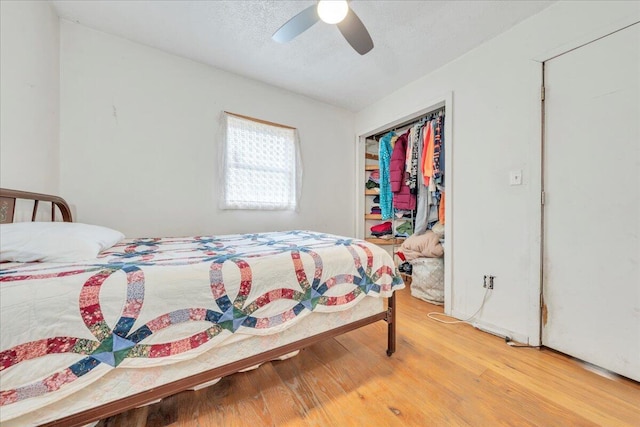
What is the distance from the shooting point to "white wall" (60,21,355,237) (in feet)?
5.90

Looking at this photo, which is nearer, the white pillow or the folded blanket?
the white pillow

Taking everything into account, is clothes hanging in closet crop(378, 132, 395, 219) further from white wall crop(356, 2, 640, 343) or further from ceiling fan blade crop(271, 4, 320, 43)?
ceiling fan blade crop(271, 4, 320, 43)

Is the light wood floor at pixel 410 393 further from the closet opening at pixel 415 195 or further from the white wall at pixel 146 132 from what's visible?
the white wall at pixel 146 132

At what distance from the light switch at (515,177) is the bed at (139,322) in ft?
4.79

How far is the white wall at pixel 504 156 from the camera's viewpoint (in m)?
1.50

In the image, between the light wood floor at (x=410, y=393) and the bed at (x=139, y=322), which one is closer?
the bed at (x=139, y=322)

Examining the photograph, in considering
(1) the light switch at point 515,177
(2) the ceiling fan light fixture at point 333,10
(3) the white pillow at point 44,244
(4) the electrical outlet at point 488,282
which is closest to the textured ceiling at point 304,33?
(2) the ceiling fan light fixture at point 333,10

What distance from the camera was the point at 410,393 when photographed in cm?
115

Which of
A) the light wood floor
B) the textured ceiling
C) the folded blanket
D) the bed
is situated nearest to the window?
the textured ceiling

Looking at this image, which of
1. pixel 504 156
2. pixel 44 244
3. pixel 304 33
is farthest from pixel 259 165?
pixel 504 156

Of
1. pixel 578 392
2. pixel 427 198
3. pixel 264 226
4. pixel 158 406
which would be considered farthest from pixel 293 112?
pixel 578 392

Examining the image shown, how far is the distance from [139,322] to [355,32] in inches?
74.1

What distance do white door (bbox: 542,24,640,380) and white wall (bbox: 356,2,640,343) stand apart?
70mm

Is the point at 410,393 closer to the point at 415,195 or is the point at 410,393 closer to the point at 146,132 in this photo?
the point at 415,195
